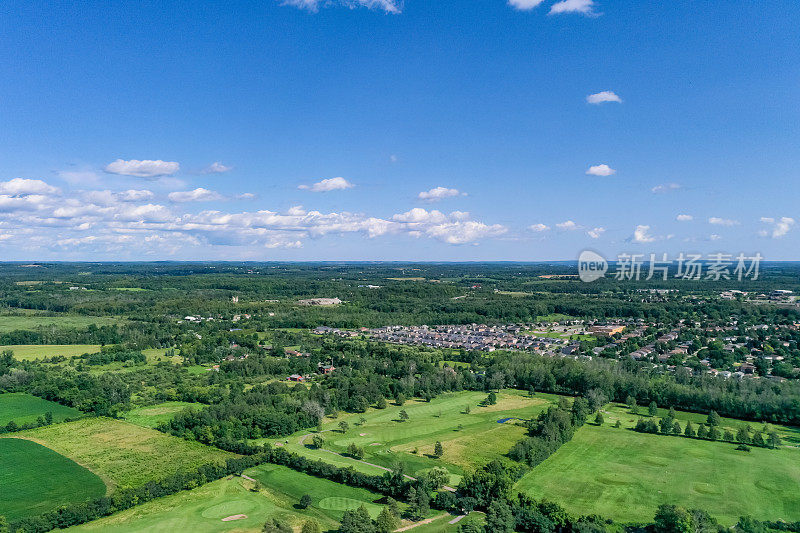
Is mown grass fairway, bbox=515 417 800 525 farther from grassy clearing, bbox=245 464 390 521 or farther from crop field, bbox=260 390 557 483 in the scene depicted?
grassy clearing, bbox=245 464 390 521

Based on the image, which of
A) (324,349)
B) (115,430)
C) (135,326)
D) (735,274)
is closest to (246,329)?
(135,326)

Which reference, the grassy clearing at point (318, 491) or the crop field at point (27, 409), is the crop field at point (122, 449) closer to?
the crop field at point (27, 409)

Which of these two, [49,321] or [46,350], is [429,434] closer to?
[46,350]

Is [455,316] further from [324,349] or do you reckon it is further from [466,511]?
[466,511]

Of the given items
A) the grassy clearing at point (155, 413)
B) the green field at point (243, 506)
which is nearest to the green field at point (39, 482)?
the green field at point (243, 506)

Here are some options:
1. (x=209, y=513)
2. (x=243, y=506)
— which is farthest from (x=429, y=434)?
(x=209, y=513)
